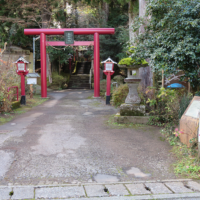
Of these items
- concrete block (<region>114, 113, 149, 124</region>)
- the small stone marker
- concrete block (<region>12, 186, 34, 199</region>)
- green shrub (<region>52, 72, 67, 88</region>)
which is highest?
green shrub (<region>52, 72, 67, 88</region>)

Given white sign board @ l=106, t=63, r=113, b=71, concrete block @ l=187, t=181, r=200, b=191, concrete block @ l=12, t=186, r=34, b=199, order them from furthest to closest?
1. white sign board @ l=106, t=63, r=113, b=71
2. concrete block @ l=187, t=181, r=200, b=191
3. concrete block @ l=12, t=186, r=34, b=199

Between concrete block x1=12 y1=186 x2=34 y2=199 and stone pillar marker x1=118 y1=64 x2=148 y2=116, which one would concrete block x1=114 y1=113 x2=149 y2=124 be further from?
concrete block x1=12 y1=186 x2=34 y2=199

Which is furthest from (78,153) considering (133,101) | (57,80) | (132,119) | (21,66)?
(57,80)

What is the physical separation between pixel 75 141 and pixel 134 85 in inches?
122

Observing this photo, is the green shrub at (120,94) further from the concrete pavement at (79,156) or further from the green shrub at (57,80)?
the green shrub at (57,80)

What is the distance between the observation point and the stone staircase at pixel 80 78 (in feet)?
75.8

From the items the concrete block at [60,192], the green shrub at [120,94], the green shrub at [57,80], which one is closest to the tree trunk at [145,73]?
the green shrub at [120,94]

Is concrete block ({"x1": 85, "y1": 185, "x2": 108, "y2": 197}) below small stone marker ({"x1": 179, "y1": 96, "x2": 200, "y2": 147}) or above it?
below

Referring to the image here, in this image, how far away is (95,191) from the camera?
9.78 ft

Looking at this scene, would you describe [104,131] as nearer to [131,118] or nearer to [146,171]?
[131,118]

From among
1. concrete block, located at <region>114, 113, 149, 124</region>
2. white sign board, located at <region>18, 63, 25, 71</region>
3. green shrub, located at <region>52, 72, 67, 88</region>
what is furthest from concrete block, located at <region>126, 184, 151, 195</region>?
green shrub, located at <region>52, 72, 67, 88</region>

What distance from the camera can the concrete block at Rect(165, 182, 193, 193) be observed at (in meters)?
3.03

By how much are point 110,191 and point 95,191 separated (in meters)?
0.20

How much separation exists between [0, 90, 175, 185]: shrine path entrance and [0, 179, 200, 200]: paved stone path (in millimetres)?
210
